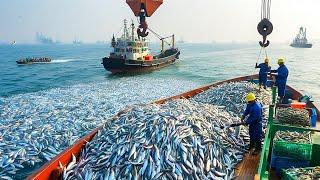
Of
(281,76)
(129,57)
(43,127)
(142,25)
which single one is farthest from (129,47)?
(281,76)

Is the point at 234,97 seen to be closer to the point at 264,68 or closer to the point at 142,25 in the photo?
the point at 264,68

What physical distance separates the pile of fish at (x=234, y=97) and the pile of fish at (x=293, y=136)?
12.0ft

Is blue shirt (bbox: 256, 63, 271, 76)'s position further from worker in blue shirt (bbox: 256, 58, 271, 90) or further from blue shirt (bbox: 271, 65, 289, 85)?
blue shirt (bbox: 271, 65, 289, 85)

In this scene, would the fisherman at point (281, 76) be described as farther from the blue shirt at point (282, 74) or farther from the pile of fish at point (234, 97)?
the pile of fish at point (234, 97)

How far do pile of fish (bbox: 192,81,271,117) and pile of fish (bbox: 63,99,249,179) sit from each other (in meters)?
3.14

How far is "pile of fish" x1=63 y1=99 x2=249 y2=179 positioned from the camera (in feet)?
24.6

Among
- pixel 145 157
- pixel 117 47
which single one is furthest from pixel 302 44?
pixel 145 157

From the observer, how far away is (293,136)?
8.30m

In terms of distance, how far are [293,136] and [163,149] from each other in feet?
11.5

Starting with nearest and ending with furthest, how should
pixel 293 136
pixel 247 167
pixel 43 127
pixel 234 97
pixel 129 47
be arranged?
1. pixel 247 167
2. pixel 293 136
3. pixel 234 97
4. pixel 43 127
5. pixel 129 47

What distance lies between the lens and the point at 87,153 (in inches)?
346

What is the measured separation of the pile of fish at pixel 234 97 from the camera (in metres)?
12.9

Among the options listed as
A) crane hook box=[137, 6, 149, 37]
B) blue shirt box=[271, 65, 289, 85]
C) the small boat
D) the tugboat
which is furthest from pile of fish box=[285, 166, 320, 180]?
the small boat

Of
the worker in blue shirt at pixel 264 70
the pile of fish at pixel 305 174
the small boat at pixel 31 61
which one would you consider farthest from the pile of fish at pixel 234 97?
the small boat at pixel 31 61
